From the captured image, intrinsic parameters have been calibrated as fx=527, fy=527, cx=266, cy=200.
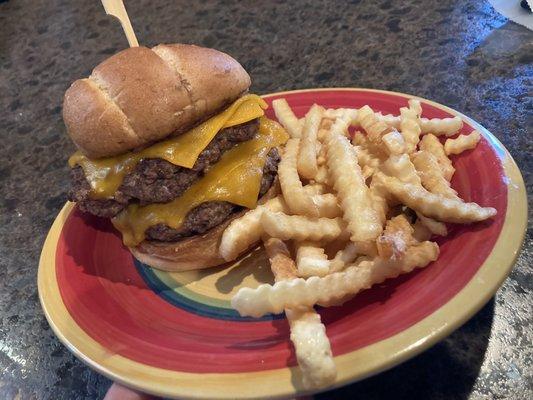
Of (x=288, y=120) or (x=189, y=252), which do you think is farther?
(x=288, y=120)

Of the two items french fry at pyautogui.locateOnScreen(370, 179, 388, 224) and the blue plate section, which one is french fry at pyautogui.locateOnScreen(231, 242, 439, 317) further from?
the blue plate section

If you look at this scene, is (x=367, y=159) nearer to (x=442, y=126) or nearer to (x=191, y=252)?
(x=442, y=126)

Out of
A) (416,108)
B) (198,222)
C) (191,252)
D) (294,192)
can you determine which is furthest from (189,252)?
(416,108)

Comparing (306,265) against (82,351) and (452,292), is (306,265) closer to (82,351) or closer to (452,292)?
(452,292)

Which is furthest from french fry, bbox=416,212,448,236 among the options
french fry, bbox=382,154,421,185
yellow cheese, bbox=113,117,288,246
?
yellow cheese, bbox=113,117,288,246

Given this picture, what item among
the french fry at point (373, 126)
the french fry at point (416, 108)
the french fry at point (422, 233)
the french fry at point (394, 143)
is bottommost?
the french fry at point (422, 233)

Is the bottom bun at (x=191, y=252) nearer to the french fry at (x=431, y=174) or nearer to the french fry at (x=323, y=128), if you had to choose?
the french fry at (x=323, y=128)

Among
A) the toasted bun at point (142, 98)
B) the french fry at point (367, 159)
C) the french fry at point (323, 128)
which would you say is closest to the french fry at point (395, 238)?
the french fry at point (367, 159)
